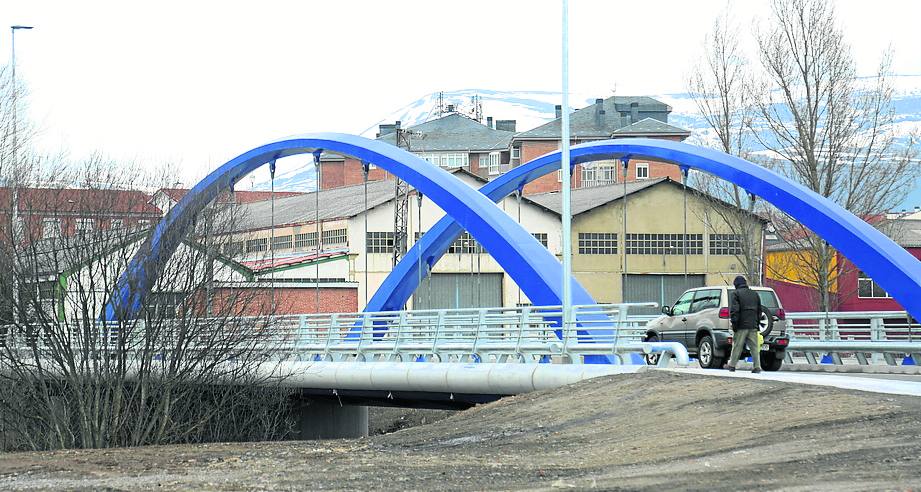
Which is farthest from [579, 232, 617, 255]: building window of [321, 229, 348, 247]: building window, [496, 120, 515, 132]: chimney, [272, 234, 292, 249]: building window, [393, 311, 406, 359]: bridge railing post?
[496, 120, 515, 132]: chimney

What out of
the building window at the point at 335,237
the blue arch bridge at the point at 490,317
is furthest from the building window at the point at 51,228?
the building window at the point at 335,237

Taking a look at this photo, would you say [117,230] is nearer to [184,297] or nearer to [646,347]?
[184,297]

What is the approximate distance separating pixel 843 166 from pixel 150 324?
20817 millimetres

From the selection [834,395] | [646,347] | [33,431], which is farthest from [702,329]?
[33,431]

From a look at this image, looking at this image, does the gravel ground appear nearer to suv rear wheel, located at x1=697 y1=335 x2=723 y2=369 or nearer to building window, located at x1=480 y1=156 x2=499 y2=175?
suv rear wheel, located at x1=697 y1=335 x2=723 y2=369

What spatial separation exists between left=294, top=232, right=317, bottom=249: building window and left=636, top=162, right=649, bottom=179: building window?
108ft

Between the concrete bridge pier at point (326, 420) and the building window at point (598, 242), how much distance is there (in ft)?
92.4

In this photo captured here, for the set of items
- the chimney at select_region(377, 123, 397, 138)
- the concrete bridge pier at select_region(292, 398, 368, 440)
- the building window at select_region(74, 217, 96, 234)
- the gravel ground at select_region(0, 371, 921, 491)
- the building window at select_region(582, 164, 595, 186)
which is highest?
the chimney at select_region(377, 123, 397, 138)

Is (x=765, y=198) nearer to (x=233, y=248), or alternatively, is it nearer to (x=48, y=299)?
(x=233, y=248)

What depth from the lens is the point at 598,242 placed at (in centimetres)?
6347

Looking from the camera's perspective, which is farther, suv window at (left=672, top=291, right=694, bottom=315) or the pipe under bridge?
suv window at (left=672, top=291, right=694, bottom=315)

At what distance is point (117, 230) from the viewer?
27812 millimetres

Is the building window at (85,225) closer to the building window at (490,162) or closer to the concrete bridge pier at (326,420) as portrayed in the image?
the concrete bridge pier at (326,420)

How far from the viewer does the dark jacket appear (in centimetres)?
2047
